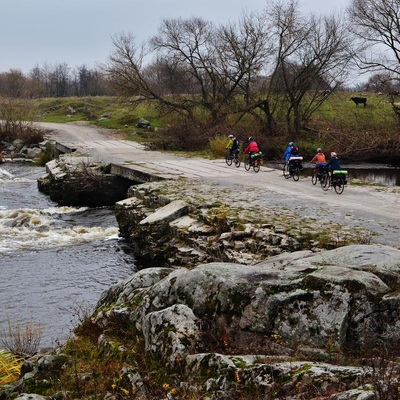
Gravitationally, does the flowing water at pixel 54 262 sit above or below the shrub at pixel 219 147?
below

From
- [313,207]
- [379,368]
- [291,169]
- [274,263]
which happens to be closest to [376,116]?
[291,169]

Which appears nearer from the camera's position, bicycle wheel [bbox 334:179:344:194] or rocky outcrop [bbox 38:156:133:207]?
bicycle wheel [bbox 334:179:344:194]

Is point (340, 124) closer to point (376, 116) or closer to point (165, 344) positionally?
point (376, 116)

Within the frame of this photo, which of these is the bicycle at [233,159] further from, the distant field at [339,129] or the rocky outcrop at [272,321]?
the rocky outcrop at [272,321]

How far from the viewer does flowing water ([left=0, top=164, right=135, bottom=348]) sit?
1163cm

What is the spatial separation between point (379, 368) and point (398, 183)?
26397mm

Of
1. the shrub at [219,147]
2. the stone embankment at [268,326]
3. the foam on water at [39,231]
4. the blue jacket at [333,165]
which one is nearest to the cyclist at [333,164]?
the blue jacket at [333,165]

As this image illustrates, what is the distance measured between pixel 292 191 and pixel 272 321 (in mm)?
13208

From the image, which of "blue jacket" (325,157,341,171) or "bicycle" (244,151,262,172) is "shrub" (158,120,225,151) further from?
"blue jacket" (325,157,341,171)

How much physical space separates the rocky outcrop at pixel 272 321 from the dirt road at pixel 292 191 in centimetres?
563

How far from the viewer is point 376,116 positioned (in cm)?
4359

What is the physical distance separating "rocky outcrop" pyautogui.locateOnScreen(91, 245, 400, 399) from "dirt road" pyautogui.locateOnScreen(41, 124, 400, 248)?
18.5 ft

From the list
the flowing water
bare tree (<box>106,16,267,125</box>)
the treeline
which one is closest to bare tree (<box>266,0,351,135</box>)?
bare tree (<box>106,16,267,125</box>)

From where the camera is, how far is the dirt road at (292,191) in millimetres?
14055
